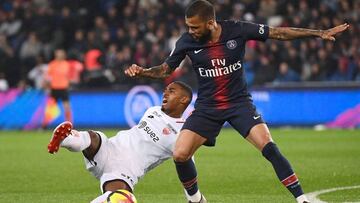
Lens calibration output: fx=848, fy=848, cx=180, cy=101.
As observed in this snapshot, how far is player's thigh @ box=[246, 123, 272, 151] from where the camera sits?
27.2 feet

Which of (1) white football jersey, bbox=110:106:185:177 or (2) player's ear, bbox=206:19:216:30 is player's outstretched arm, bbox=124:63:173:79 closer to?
(1) white football jersey, bbox=110:106:185:177

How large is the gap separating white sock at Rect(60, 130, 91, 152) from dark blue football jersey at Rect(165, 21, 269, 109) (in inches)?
51.4

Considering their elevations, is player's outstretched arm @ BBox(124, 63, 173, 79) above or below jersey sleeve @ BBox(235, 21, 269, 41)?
below

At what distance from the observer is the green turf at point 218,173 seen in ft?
32.6

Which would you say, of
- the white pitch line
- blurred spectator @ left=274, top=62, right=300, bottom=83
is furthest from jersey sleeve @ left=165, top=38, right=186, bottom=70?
blurred spectator @ left=274, top=62, right=300, bottom=83

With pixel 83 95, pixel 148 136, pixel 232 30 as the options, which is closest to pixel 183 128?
pixel 148 136

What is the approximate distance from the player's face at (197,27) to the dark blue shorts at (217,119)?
0.78m

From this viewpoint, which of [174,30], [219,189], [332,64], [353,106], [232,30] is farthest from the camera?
[174,30]

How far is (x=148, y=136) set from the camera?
875cm

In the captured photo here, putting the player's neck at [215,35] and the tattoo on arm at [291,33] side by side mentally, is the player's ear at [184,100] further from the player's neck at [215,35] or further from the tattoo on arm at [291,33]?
the tattoo on arm at [291,33]

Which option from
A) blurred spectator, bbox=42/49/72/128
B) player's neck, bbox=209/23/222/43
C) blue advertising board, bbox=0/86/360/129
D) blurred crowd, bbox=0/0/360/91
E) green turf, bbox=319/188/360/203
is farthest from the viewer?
blurred crowd, bbox=0/0/360/91

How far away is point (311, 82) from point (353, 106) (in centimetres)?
153

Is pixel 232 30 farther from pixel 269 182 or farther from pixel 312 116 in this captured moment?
pixel 312 116

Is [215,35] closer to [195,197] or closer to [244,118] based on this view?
[244,118]
